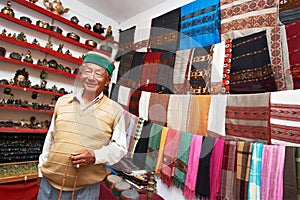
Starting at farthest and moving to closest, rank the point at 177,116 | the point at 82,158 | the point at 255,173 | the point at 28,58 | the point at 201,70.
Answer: the point at 28,58 < the point at 201,70 < the point at 177,116 < the point at 255,173 < the point at 82,158

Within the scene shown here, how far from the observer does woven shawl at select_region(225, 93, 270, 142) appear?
3.31ft

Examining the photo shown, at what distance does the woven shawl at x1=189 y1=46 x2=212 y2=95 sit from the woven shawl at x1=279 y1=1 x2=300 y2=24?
453 millimetres

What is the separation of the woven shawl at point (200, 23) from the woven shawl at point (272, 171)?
31.8 inches

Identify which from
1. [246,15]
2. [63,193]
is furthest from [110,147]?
[246,15]

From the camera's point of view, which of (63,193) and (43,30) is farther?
(43,30)

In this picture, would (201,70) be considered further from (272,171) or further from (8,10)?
(8,10)

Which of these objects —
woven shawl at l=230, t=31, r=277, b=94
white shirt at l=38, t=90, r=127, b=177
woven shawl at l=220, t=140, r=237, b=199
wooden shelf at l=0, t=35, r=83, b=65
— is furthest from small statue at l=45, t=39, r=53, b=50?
woven shawl at l=220, t=140, r=237, b=199

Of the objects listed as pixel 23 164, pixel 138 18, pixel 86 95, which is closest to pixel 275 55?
pixel 86 95

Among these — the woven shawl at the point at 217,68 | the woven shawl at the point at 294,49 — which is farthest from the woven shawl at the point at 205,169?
the woven shawl at the point at 294,49

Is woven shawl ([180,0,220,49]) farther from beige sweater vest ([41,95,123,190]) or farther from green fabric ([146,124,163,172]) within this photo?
beige sweater vest ([41,95,123,190])

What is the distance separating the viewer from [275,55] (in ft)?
3.42

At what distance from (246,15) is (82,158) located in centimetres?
132

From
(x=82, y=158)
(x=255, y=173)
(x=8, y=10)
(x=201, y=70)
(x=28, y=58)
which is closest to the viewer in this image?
(x=82, y=158)

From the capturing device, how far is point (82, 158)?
2.33ft
